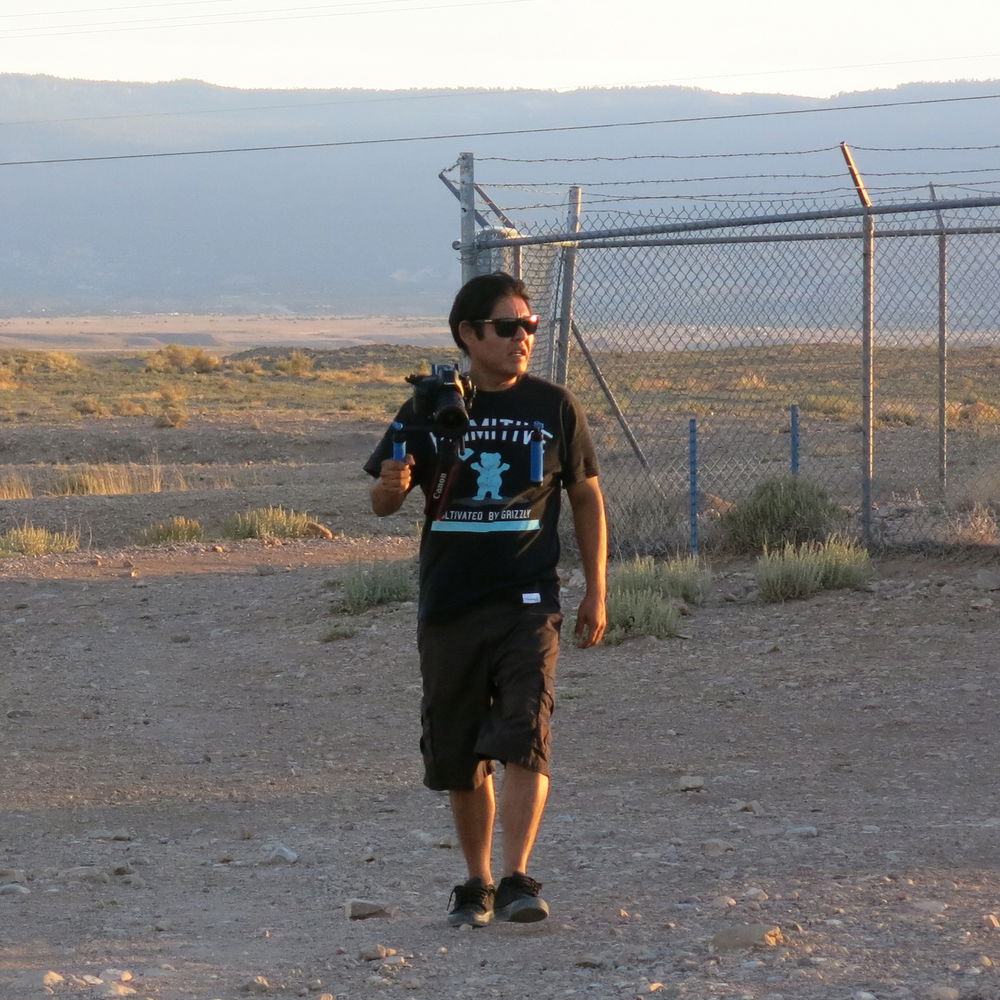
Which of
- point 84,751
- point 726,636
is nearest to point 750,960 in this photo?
point 84,751

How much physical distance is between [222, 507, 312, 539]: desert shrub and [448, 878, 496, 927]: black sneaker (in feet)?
30.0

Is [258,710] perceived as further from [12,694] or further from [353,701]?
[12,694]

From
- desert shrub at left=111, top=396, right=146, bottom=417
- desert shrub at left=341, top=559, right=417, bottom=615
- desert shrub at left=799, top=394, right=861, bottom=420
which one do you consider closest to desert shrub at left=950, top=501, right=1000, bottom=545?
desert shrub at left=341, top=559, right=417, bottom=615

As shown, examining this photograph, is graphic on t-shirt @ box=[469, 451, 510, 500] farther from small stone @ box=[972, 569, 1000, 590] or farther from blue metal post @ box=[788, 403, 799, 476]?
blue metal post @ box=[788, 403, 799, 476]

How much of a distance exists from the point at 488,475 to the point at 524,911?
3.68ft

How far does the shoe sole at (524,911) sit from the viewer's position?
416 centimetres

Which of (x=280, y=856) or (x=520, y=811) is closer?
(x=520, y=811)

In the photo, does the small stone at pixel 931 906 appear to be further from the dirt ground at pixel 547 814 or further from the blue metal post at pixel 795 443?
the blue metal post at pixel 795 443

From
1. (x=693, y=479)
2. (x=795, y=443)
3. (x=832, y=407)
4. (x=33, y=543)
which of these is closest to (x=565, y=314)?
(x=693, y=479)

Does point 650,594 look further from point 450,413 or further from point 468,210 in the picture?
point 450,413

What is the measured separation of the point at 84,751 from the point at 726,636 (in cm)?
326

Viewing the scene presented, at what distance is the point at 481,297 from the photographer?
14.4 feet

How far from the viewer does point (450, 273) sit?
14625 cm

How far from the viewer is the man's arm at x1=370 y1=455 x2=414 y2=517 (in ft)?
13.8
